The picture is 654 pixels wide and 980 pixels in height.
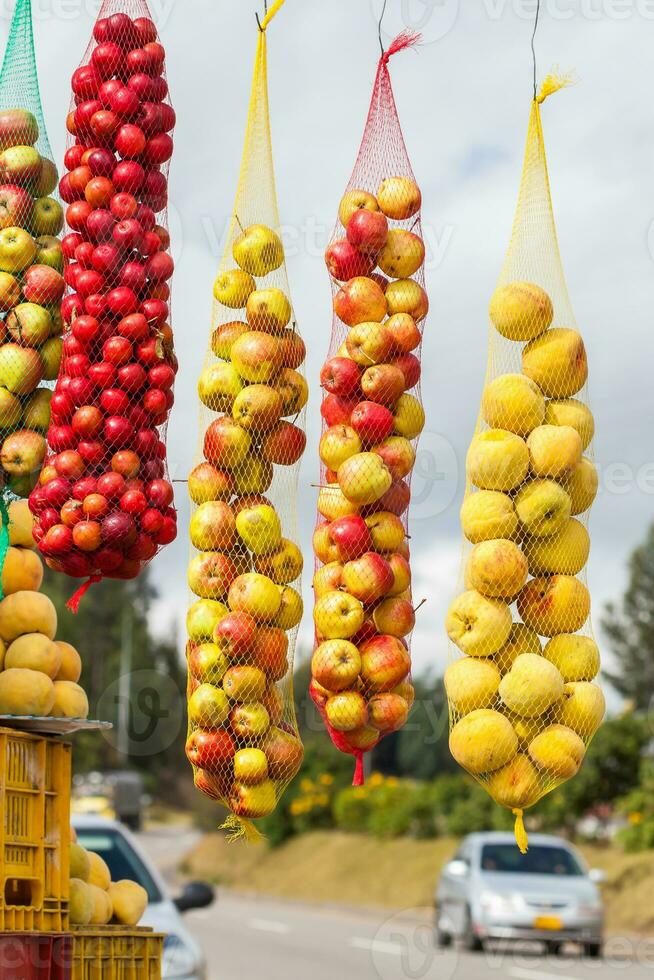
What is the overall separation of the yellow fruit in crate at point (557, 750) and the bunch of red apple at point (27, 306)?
190 centimetres

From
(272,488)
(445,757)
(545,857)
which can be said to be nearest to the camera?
(272,488)

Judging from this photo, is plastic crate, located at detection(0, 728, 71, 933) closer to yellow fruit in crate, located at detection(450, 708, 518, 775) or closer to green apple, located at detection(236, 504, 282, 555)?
green apple, located at detection(236, 504, 282, 555)

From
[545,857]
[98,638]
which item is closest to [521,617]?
[545,857]

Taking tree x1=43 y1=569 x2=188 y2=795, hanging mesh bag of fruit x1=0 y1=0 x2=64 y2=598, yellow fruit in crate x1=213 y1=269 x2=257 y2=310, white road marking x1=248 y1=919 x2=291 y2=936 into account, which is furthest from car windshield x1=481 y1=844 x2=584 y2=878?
tree x1=43 y1=569 x2=188 y2=795

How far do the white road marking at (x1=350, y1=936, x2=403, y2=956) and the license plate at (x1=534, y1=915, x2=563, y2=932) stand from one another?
10.2 feet

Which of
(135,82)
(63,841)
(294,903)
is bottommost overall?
(294,903)

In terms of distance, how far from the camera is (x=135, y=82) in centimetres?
493

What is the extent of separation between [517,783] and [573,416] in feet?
3.62

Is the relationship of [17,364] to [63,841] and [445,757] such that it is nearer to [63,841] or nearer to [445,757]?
[63,841]

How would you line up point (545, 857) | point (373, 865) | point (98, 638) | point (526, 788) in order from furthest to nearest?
point (98, 638) → point (373, 865) → point (545, 857) → point (526, 788)

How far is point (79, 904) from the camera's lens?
17.0 feet

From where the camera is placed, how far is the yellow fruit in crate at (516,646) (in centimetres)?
439

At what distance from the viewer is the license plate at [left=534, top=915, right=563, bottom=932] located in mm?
17422

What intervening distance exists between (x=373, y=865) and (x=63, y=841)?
25783 mm
